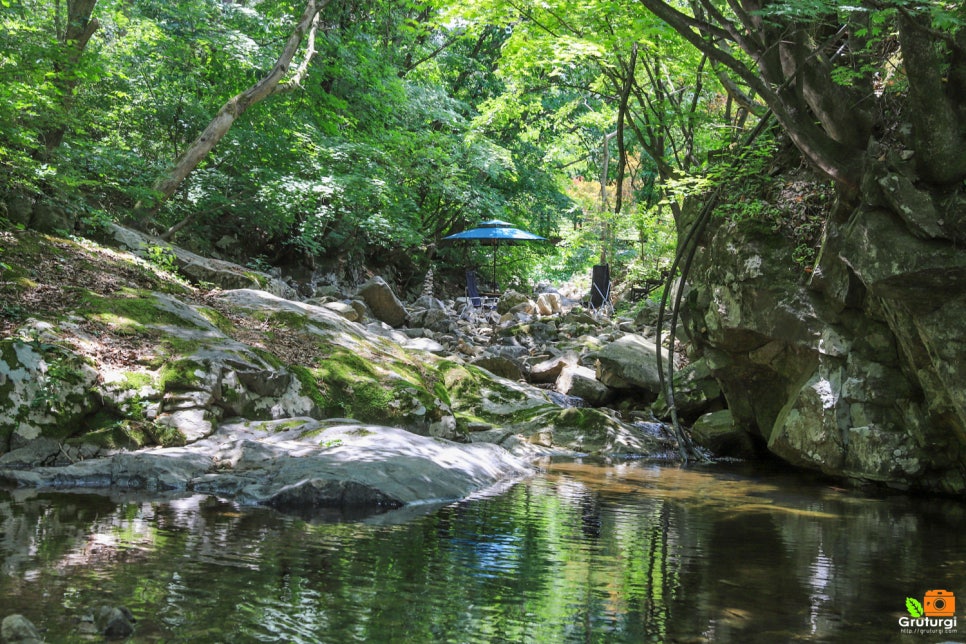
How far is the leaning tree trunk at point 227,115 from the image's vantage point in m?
11.6

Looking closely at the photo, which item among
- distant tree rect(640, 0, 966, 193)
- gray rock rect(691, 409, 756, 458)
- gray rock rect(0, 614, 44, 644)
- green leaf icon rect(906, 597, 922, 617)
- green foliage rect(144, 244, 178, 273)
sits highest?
distant tree rect(640, 0, 966, 193)

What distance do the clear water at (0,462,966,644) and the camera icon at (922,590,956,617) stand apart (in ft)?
0.31

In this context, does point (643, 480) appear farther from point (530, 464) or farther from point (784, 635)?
point (784, 635)

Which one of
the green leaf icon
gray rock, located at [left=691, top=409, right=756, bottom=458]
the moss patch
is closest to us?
the green leaf icon

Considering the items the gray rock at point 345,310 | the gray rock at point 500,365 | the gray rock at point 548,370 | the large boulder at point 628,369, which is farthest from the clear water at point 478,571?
the gray rock at point 548,370

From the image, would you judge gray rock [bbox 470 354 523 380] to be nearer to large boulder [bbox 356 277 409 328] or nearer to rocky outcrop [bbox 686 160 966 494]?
large boulder [bbox 356 277 409 328]

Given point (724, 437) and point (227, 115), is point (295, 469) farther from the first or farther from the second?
point (227, 115)

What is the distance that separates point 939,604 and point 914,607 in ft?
0.63

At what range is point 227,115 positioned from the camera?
1205 centimetres

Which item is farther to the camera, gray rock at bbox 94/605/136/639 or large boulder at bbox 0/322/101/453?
large boulder at bbox 0/322/101/453

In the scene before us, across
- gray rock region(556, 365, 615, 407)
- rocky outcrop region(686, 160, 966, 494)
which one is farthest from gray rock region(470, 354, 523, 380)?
rocky outcrop region(686, 160, 966, 494)

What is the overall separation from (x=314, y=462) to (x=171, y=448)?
4.53ft

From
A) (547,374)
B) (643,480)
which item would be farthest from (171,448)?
(547,374)

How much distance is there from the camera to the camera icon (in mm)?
3377
